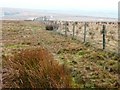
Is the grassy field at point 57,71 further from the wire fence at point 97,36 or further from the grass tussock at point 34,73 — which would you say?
the wire fence at point 97,36

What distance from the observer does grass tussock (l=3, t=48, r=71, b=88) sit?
7988mm

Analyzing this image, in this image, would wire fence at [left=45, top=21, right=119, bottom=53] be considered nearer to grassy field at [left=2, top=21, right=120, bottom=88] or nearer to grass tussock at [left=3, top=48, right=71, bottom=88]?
grassy field at [left=2, top=21, right=120, bottom=88]

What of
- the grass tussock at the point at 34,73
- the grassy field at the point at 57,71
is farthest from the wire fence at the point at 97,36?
the grass tussock at the point at 34,73

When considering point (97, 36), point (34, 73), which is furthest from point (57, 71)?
point (97, 36)

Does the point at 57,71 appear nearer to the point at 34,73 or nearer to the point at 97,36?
the point at 34,73

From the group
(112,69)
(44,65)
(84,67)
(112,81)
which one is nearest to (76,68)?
(84,67)

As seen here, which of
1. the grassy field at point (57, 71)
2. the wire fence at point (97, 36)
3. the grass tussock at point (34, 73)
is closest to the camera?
the grass tussock at point (34, 73)

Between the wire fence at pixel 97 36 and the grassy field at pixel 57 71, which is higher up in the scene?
the grassy field at pixel 57 71

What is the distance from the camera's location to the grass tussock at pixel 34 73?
799 cm

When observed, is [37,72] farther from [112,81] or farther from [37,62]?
[112,81]

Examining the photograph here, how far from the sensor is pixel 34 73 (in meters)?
8.42

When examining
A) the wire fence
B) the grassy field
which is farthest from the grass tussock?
the wire fence

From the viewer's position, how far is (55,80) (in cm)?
791

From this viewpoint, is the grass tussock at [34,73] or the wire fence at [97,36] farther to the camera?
the wire fence at [97,36]
